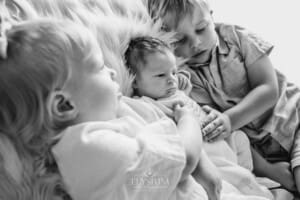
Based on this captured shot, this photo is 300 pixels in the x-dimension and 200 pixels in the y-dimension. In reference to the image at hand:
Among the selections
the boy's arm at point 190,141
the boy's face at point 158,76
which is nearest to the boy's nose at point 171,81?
the boy's face at point 158,76

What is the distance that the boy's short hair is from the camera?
Result: 3.96 ft

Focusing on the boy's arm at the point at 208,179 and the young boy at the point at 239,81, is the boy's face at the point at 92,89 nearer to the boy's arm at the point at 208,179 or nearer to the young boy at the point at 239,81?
the boy's arm at the point at 208,179

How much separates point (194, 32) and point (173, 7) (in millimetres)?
88

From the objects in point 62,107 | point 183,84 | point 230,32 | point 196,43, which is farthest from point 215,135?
point 62,107

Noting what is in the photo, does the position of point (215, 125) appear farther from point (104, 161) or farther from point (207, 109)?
point (104, 161)

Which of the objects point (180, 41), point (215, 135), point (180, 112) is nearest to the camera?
point (180, 112)

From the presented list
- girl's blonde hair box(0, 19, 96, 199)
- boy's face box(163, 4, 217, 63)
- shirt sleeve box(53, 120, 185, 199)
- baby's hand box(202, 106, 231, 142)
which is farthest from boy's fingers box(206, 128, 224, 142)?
girl's blonde hair box(0, 19, 96, 199)

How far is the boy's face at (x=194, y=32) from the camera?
122 cm

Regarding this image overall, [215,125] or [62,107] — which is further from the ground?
[62,107]

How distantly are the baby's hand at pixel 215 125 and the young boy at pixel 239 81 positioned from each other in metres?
0.01

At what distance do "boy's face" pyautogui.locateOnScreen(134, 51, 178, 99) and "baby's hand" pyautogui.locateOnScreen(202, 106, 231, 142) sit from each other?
0.44ft

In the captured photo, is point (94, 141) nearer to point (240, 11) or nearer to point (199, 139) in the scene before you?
point (199, 139)

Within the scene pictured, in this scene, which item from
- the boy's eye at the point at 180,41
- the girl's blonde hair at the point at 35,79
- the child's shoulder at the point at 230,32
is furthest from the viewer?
the child's shoulder at the point at 230,32

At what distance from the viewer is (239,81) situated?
1.32 m
